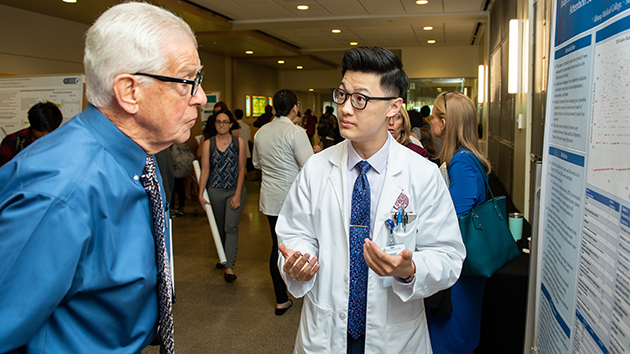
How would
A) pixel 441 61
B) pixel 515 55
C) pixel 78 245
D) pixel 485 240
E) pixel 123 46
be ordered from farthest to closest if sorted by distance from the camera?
pixel 441 61
pixel 515 55
pixel 485 240
pixel 123 46
pixel 78 245

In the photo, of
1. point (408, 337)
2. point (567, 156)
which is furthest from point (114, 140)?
point (567, 156)

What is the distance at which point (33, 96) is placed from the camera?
15.1ft

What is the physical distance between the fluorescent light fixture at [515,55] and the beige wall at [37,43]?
741 cm

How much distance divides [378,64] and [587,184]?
73 centimetres

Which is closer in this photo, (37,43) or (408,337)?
(408,337)

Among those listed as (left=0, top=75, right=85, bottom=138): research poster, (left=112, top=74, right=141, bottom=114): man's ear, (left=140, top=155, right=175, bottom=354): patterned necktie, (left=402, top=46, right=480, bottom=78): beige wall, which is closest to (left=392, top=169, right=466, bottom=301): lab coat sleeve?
(left=140, top=155, right=175, bottom=354): patterned necktie

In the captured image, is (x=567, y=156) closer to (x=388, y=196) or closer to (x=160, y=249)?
(x=388, y=196)

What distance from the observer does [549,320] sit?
4.61 ft

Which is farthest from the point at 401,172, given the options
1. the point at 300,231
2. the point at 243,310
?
the point at 243,310

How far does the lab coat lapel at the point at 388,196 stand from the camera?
140cm

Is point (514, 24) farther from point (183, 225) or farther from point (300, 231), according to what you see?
point (183, 225)

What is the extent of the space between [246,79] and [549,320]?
14.4 m

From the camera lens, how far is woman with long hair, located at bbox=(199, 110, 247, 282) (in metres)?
4.13

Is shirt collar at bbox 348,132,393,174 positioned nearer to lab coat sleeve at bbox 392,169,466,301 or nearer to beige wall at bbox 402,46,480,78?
lab coat sleeve at bbox 392,169,466,301
